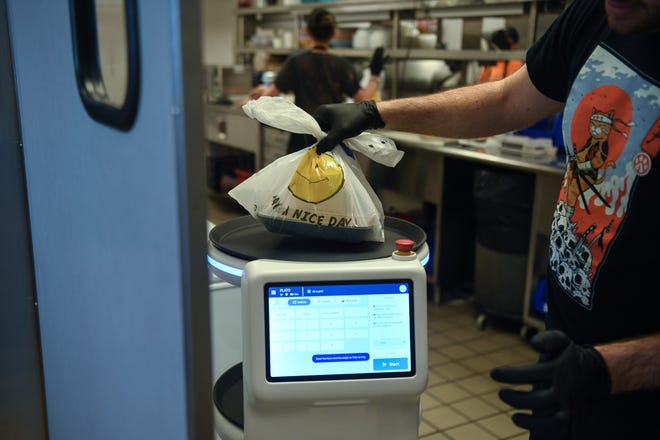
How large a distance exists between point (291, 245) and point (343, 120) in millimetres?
278

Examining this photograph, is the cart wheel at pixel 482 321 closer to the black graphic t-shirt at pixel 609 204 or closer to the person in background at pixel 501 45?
the person in background at pixel 501 45

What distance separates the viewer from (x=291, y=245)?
1.31 meters

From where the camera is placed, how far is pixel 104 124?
97 centimetres

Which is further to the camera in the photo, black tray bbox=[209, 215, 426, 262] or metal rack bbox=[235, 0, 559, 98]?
metal rack bbox=[235, 0, 559, 98]

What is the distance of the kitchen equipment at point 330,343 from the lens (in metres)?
1.08

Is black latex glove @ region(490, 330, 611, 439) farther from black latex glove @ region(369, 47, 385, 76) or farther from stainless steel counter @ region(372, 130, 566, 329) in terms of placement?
black latex glove @ region(369, 47, 385, 76)

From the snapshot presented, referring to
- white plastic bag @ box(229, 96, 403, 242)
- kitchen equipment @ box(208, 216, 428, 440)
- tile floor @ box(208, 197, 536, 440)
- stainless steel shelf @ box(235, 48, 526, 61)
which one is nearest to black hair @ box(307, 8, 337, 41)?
stainless steel shelf @ box(235, 48, 526, 61)

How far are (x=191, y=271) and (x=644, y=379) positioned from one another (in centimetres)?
78

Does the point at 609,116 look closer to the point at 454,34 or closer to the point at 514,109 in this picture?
the point at 514,109

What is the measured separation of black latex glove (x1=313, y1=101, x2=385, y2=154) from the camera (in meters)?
1.29

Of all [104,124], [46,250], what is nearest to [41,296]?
[46,250]

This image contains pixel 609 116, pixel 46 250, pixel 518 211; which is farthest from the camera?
pixel 518 211

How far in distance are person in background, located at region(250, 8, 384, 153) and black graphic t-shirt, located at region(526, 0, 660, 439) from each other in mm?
3048

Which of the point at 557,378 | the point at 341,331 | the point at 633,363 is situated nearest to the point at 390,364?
the point at 341,331
